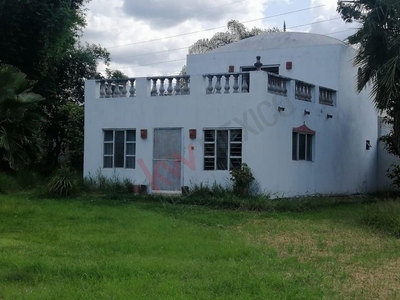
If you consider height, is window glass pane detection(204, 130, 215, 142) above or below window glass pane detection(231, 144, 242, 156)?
above

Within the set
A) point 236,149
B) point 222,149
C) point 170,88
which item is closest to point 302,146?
point 236,149

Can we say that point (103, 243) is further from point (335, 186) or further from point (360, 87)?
point (335, 186)

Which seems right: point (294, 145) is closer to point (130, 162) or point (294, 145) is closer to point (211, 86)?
point (211, 86)

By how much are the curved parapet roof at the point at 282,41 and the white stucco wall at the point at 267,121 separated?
42.5 inches

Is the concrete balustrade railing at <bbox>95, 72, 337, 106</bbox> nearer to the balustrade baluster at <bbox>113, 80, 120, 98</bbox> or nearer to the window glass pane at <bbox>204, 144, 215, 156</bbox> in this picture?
the balustrade baluster at <bbox>113, 80, 120, 98</bbox>

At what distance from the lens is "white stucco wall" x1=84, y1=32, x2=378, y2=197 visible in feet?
54.9

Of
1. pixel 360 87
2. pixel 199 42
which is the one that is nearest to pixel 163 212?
pixel 360 87

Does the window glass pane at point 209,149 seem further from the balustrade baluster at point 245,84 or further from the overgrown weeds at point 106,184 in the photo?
the overgrown weeds at point 106,184

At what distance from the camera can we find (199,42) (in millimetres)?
42406

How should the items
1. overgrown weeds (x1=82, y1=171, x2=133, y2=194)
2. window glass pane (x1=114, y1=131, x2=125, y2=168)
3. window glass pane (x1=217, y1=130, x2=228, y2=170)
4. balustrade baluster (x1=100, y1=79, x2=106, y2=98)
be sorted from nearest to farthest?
window glass pane (x1=217, y1=130, x2=228, y2=170) → overgrown weeds (x1=82, y1=171, x2=133, y2=194) → window glass pane (x1=114, y1=131, x2=125, y2=168) → balustrade baluster (x1=100, y1=79, x2=106, y2=98)

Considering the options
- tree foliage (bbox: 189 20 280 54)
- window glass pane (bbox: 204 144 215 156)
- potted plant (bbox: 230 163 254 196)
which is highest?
tree foliage (bbox: 189 20 280 54)

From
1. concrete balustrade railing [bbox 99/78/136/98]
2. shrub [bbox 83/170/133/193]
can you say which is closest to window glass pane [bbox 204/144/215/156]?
shrub [bbox 83/170/133/193]

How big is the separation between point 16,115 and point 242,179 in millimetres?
6442

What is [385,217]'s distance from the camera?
12.7 metres
